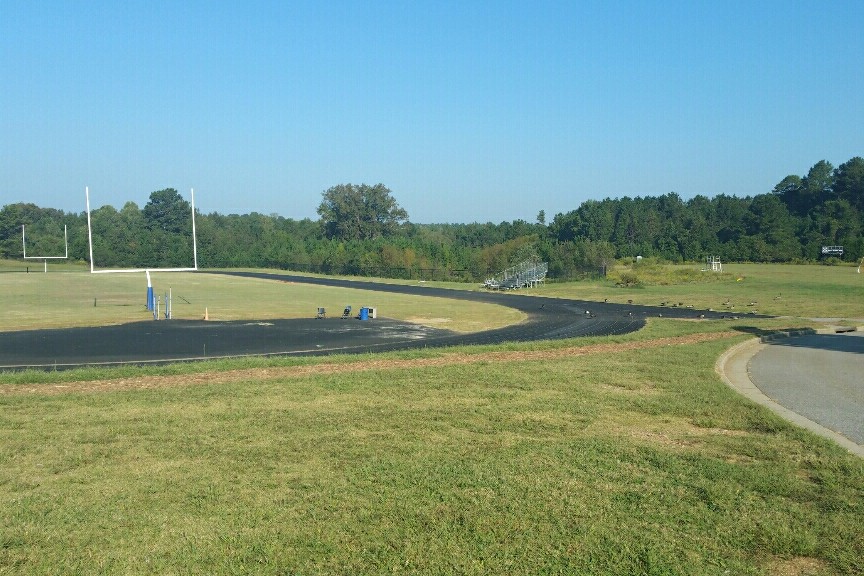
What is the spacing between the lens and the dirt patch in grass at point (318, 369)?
15.4 metres

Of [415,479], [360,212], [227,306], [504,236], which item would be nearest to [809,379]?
[415,479]

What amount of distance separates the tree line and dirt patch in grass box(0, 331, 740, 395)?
172ft

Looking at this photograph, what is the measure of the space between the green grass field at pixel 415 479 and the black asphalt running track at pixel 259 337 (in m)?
6.70

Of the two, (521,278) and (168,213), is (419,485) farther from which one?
(168,213)

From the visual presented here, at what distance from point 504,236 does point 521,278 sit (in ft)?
210

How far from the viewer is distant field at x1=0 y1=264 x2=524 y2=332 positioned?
35.8 m

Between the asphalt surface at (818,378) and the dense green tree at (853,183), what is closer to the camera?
the asphalt surface at (818,378)

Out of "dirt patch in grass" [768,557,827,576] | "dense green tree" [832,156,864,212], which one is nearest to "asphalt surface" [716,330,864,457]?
"dirt patch in grass" [768,557,827,576]

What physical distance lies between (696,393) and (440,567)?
9526 millimetres

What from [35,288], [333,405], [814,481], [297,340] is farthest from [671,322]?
[35,288]

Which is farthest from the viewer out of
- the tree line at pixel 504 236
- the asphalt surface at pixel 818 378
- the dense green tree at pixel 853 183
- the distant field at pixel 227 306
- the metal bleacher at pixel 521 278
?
the dense green tree at pixel 853 183

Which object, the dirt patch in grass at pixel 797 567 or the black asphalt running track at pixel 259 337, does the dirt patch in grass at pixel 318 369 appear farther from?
the dirt patch in grass at pixel 797 567

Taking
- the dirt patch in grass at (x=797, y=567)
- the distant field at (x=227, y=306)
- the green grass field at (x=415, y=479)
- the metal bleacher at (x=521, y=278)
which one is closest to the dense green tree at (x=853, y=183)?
the metal bleacher at (x=521, y=278)

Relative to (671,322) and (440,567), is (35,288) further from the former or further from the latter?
(440,567)
